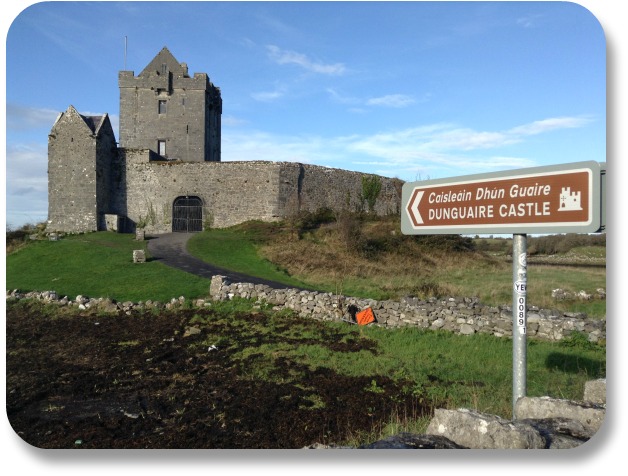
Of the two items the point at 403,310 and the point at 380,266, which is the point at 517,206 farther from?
the point at 380,266

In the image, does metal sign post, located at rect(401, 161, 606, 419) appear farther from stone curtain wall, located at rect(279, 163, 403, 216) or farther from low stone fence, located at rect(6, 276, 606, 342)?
stone curtain wall, located at rect(279, 163, 403, 216)

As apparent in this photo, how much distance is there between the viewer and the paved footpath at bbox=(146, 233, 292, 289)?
20.3 m

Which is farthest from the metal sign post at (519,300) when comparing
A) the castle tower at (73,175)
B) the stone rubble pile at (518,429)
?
the castle tower at (73,175)

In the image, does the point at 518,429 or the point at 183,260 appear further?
the point at 183,260

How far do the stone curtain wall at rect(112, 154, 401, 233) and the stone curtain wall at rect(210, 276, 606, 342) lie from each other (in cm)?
2380

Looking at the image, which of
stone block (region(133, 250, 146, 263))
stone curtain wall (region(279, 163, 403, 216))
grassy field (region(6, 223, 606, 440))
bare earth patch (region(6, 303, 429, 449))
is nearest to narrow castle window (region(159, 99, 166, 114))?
stone curtain wall (region(279, 163, 403, 216))

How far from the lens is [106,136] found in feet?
125

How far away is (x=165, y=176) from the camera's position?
1564 inches

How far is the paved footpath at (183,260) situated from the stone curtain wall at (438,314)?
3.74 metres

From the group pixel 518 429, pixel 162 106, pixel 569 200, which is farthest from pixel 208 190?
pixel 569 200

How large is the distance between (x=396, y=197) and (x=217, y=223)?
18.1m

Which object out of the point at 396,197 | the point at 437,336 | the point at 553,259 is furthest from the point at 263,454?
the point at 396,197

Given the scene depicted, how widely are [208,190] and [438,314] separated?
30.5 metres

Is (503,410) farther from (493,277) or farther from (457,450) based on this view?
(493,277)
